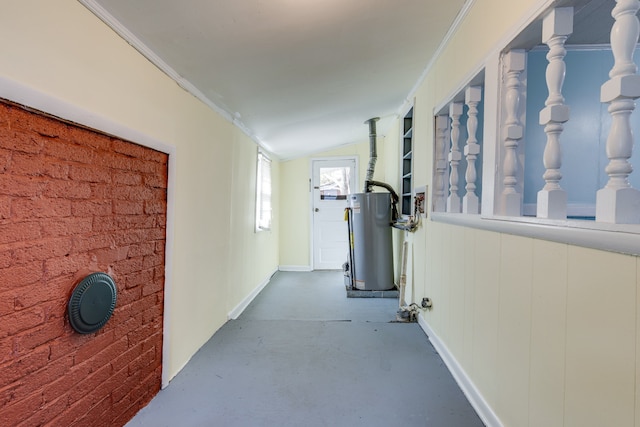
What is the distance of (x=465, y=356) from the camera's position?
71.7 inches

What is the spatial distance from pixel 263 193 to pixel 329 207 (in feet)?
4.95

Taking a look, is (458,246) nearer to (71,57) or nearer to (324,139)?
(71,57)

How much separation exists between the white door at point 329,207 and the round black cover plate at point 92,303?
4102 millimetres

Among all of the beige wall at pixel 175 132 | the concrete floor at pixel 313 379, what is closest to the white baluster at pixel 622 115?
the concrete floor at pixel 313 379

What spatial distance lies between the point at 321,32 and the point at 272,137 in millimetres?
2226

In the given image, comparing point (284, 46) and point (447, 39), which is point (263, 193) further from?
point (447, 39)

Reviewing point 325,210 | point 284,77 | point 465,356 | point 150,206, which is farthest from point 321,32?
point 325,210

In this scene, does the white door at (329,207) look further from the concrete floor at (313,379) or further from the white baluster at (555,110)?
the white baluster at (555,110)

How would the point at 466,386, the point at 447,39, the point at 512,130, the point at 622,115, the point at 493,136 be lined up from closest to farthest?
the point at 622,115 < the point at 512,130 < the point at 493,136 < the point at 466,386 < the point at 447,39

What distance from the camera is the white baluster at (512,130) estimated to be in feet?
4.53

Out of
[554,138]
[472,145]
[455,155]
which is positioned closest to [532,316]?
[554,138]

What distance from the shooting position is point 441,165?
248cm

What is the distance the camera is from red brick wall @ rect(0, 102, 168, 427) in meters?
0.97

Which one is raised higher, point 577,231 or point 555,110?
point 555,110
